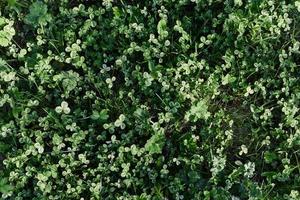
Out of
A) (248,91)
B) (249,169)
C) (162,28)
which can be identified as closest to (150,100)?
(162,28)

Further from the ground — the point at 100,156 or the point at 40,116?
the point at 40,116

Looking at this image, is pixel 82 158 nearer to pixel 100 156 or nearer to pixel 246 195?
pixel 100 156

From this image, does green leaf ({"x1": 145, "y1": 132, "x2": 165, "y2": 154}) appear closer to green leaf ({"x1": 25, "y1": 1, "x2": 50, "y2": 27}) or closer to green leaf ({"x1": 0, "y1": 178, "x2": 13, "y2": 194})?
green leaf ({"x1": 0, "y1": 178, "x2": 13, "y2": 194})

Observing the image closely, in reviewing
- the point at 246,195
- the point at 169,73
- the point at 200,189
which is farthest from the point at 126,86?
the point at 246,195

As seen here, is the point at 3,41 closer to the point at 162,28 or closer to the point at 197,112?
the point at 162,28

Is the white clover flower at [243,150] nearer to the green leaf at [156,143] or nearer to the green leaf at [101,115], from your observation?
the green leaf at [156,143]

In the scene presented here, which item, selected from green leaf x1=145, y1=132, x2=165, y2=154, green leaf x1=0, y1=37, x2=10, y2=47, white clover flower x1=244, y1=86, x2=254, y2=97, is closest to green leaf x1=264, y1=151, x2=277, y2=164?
white clover flower x1=244, y1=86, x2=254, y2=97

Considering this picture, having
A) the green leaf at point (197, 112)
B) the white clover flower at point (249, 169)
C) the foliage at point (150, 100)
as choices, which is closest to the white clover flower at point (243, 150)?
the foliage at point (150, 100)

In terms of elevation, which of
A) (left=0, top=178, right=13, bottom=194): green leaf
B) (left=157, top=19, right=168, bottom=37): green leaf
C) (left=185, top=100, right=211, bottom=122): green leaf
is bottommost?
(left=0, top=178, right=13, bottom=194): green leaf
